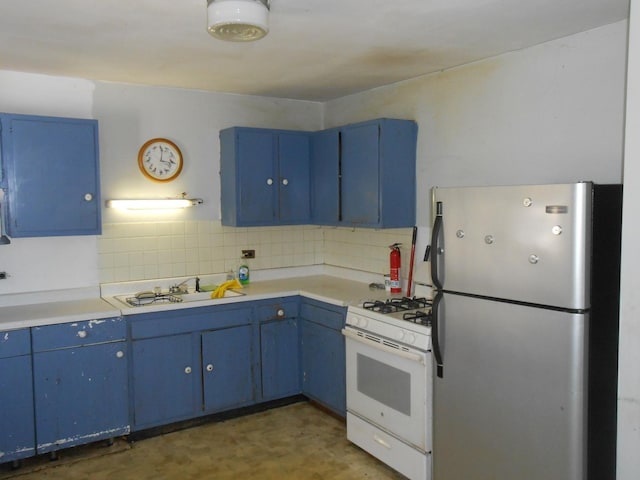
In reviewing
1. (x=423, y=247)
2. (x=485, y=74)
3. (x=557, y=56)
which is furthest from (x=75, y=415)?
(x=557, y=56)

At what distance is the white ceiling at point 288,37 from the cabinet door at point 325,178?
1.77 ft

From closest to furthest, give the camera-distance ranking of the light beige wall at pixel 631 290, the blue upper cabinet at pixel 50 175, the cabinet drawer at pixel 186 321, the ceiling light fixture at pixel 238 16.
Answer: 1. the light beige wall at pixel 631 290
2. the ceiling light fixture at pixel 238 16
3. the blue upper cabinet at pixel 50 175
4. the cabinet drawer at pixel 186 321

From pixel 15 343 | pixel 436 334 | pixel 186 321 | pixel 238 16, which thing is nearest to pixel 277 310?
pixel 186 321

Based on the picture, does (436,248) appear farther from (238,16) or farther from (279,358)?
(279,358)

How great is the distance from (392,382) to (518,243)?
1.22m

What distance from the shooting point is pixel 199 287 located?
14.7 feet

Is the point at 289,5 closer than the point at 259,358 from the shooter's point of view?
Yes

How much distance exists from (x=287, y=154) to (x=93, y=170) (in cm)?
154

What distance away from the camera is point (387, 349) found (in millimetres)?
3281

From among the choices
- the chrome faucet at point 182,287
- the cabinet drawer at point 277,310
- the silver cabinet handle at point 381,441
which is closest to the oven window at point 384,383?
the silver cabinet handle at point 381,441

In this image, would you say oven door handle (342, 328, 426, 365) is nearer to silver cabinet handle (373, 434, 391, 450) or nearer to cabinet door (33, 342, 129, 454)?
silver cabinet handle (373, 434, 391, 450)

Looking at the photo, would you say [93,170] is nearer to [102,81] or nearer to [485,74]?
[102,81]

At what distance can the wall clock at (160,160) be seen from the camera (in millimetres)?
4254

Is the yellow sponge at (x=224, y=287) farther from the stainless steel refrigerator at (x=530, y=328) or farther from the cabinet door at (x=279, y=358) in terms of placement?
the stainless steel refrigerator at (x=530, y=328)
